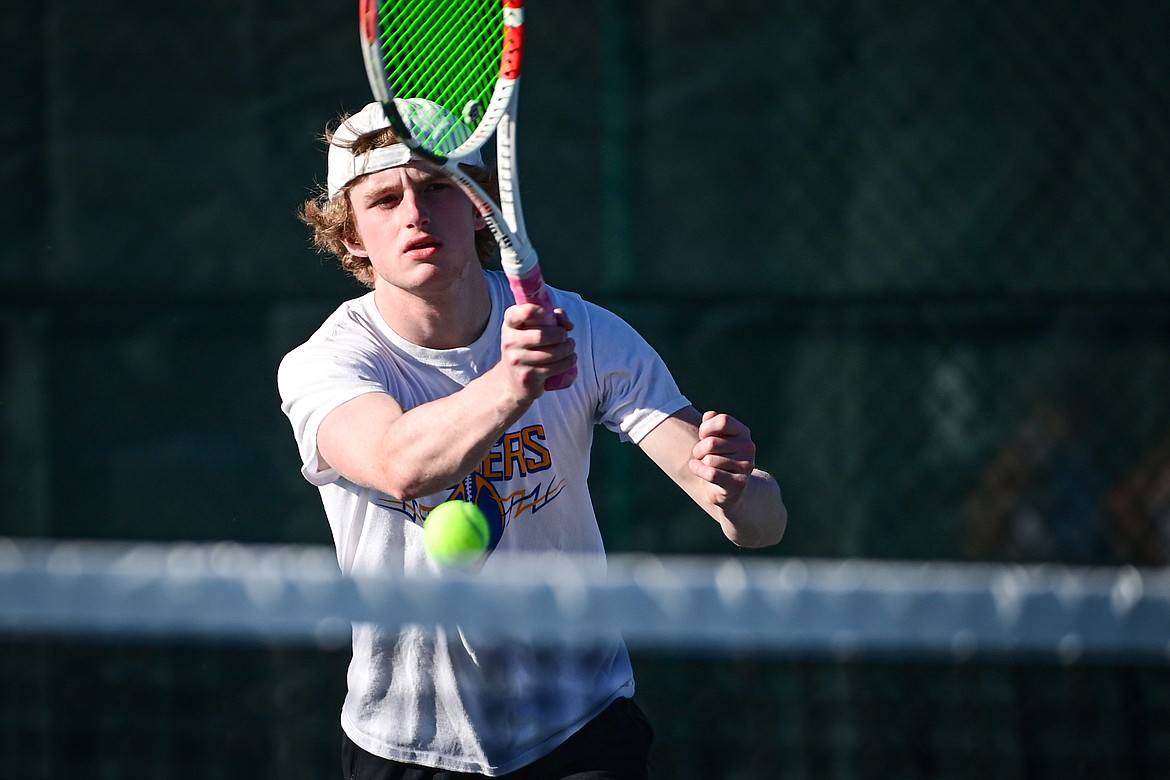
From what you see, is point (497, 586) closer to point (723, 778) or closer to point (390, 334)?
point (390, 334)

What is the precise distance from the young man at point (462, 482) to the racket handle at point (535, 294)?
25 cm

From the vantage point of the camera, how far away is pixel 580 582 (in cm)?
137

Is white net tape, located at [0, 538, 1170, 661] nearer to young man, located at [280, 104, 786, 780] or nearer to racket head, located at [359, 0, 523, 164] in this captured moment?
young man, located at [280, 104, 786, 780]

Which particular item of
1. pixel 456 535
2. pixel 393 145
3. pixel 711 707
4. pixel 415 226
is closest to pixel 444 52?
pixel 393 145

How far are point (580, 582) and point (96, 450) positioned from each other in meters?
2.47

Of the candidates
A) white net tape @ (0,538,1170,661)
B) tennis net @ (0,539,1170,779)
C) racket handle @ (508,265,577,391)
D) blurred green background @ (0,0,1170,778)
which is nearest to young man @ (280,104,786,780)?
racket handle @ (508,265,577,391)

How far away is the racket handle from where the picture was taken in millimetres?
1856

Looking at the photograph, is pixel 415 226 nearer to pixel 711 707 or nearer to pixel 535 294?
A: pixel 535 294

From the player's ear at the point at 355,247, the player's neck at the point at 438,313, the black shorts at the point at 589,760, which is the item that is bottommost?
the black shorts at the point at 589,760

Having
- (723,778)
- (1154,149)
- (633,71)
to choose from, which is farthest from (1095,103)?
(723,778)

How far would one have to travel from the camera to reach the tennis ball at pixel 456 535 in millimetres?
1962

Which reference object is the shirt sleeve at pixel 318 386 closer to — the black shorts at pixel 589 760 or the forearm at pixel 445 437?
the forearm at pixel 445 437

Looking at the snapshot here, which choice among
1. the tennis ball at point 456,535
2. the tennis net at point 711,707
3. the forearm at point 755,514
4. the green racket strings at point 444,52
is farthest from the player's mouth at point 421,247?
the tennis net at point 711,707

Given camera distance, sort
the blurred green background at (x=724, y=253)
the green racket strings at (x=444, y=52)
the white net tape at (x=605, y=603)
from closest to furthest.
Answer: the white net tape at (x=605, y=603)
the green racket strings at (x=444, y=52)
the blurred green background at (x=724, y=253)
